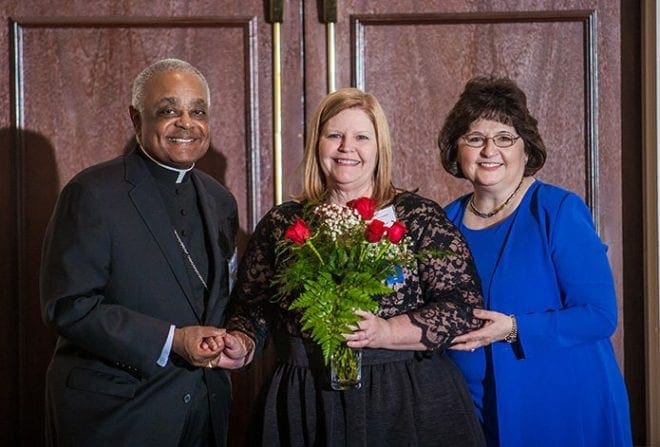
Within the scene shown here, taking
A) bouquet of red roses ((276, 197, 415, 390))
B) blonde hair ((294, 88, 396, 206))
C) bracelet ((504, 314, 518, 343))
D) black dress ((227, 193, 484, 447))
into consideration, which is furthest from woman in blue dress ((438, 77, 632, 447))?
bouquet of red roses ((276, 197, 415, 390))

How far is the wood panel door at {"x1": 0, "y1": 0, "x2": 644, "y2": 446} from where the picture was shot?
3943mm

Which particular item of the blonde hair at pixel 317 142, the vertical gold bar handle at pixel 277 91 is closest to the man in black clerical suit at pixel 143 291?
the blonde hair at pixel 317 142

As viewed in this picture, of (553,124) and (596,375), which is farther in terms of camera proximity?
(553,124)

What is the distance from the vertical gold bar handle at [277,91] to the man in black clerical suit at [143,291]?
846 millimetres

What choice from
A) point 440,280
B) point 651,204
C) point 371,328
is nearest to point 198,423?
point 371,328

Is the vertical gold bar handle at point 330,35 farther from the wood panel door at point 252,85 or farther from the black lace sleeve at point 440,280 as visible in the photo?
the black lace sleeve at point 440,280

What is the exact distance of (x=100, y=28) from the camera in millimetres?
3992

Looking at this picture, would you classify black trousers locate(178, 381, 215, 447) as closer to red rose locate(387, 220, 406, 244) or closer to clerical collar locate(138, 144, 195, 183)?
clerical collar locate(138, 144, 195, 183)

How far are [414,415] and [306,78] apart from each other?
5.84 feet

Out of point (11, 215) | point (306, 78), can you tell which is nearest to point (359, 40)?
point (306, 78)

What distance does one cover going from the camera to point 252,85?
3992 mm

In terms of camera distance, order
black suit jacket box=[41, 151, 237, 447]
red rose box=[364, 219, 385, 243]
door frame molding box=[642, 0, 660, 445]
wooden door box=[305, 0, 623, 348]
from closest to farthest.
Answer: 1. red rose box=[364, 219, 385, 243]
2. black suit jacket box=[41, 151, 237, 447]
3. door frame molding box=[642, 0, 660, 445]
4. wooden door box=[305, 0, 623, 348]

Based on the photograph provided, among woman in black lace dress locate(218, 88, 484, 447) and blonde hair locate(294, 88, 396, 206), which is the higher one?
blonde hair locate(294, 88, 396, 206)

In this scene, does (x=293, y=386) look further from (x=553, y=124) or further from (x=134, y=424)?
(x=553, y=124)
